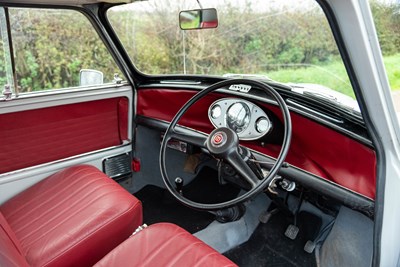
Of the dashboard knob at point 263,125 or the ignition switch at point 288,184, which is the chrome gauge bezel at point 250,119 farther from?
the ignition switch at point 288,184

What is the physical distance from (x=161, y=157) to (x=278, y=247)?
1.03 m

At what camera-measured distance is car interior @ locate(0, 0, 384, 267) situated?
131cm

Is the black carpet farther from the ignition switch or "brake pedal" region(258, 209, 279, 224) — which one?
the ignition switch

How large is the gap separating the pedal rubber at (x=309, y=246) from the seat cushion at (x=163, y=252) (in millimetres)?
836

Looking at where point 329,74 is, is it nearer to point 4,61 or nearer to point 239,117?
point 239,117

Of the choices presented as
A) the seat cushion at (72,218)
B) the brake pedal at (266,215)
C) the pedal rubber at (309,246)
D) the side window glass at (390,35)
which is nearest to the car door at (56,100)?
the seat cushion at (72,218)

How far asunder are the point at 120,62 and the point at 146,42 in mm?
338

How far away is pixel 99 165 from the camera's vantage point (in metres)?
2.23

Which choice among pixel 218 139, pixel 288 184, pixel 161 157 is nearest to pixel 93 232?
pixel 161 157

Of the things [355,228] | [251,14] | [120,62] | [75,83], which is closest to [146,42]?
[120,62]

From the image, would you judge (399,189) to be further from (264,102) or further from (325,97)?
(264,102)

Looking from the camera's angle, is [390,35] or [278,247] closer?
[390,35]

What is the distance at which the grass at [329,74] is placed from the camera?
40.1 inches

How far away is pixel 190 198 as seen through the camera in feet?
8.13
